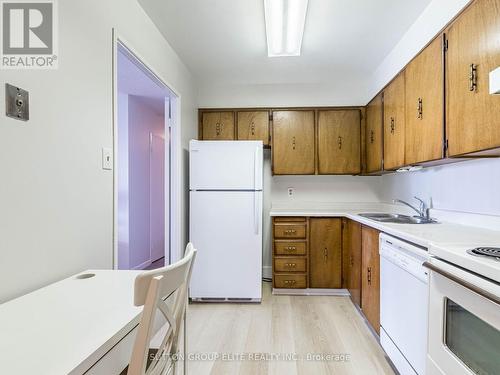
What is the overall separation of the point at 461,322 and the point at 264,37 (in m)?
2.44

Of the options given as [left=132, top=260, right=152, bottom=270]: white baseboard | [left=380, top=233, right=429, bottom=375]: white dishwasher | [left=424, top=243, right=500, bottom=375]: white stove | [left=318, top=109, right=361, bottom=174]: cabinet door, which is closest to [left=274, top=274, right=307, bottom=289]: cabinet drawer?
[left=380, top=233, right=429, bottom=375]: white dishwasher

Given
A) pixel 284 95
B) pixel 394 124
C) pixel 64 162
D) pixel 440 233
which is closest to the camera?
pixel 64 162

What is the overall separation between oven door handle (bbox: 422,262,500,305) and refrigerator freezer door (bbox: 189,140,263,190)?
72.4 inches

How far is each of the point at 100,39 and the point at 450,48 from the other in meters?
1.97

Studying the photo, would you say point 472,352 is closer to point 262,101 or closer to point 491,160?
point 491,160

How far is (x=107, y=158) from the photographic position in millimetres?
1593

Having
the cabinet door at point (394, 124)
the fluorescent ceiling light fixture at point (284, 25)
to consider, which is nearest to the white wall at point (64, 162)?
the fluorescent ceiling light fixture at point (284, 25)

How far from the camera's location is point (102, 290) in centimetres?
104

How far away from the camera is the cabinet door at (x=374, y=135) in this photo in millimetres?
2777

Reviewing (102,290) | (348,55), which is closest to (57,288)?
(102,290)

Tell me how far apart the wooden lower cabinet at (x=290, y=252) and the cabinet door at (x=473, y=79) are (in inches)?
68.7

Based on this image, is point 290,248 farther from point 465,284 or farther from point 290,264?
point 465,284

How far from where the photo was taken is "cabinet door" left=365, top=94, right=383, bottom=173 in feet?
9.11

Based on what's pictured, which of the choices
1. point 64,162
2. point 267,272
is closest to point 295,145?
point 267,272
